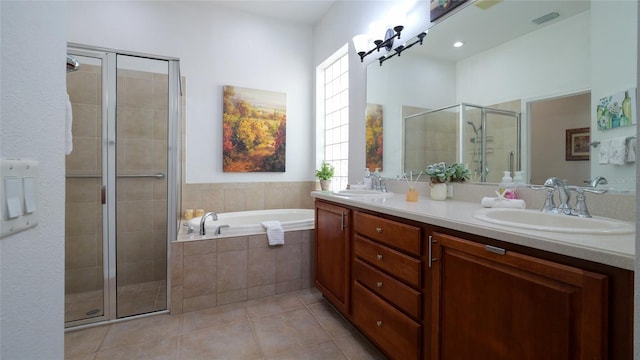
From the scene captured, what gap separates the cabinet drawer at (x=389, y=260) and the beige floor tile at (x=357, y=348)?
1.79 feet

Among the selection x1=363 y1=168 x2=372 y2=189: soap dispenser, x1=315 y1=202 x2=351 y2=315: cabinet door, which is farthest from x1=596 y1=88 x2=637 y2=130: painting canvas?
x1=363 y1=168 x2=372 y2=189: soap dispenser

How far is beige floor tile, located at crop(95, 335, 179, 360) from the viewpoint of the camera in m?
1.67

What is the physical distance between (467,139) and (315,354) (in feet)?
5.12

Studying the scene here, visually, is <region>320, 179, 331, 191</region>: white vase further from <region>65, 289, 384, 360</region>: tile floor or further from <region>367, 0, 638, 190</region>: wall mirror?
<region>65, 289, 384, 360</region>: tile floor

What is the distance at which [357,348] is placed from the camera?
1755 mm

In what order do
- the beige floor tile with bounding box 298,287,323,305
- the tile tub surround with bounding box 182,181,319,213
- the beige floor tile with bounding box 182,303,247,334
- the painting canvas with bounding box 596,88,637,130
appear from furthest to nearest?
the tile tub surround with bounding box 182,181,319,213 < the beige floor tile with bounding box 298,287,323,305 < the beige floor tile with bounding box 182,303,247,334 < the painting canvas with bounding box 596,88,637,130

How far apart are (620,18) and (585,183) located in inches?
25.6

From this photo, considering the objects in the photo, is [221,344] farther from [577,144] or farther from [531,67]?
[531,67]

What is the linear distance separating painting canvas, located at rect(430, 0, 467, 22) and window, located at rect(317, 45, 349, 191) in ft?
3.90

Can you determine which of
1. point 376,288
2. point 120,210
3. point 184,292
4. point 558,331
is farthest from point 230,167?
point 558,331

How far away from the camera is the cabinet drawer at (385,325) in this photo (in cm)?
133

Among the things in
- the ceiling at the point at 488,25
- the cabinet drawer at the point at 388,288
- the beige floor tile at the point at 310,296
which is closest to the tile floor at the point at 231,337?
the beige floor tile at the point at 310,296

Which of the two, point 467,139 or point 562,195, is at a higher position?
point 467,139

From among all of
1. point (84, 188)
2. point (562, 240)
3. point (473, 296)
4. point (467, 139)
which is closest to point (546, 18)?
point (467, 139)
